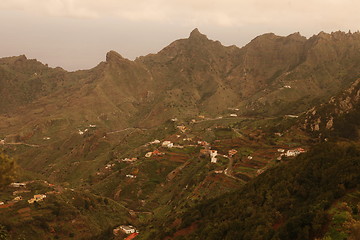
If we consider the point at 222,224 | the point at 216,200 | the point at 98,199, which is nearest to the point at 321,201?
the point at 222,224

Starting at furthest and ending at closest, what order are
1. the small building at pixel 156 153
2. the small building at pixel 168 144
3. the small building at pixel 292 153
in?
the small building at pixel 168 144, the small building at pixel 156 153, the small building at pixel 292 153

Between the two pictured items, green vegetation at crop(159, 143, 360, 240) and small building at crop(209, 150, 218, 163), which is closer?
green vegetation at crop(159, 143, 360, 240)

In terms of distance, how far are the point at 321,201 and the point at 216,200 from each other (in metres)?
38.5

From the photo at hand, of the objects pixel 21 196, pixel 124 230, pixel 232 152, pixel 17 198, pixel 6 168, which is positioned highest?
pixel 6 168

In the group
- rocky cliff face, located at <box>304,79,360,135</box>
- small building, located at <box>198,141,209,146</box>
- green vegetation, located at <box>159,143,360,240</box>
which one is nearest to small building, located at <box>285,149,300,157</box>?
rocky cliff face, located at <box>304,79,360,135</box>

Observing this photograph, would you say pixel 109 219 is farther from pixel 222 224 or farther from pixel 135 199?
pixel 222 224

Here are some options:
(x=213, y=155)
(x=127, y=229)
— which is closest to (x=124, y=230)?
(x=127, y=229)

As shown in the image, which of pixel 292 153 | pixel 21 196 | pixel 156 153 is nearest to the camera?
pixel 21 196

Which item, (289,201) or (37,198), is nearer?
(289,201)

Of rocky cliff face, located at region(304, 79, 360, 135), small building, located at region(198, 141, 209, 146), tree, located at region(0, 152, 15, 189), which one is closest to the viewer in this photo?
tree, located at region(0, 152, 15, 189)

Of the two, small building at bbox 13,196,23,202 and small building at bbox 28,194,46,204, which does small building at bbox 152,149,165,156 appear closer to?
small building at bbox 28,194,46,204

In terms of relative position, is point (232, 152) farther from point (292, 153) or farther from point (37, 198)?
point (37, 198)

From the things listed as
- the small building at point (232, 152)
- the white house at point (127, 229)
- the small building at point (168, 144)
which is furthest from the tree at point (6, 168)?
the small building at point (168, 144)

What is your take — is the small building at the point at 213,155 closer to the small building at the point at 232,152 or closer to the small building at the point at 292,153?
the small building at the point at 232,152
